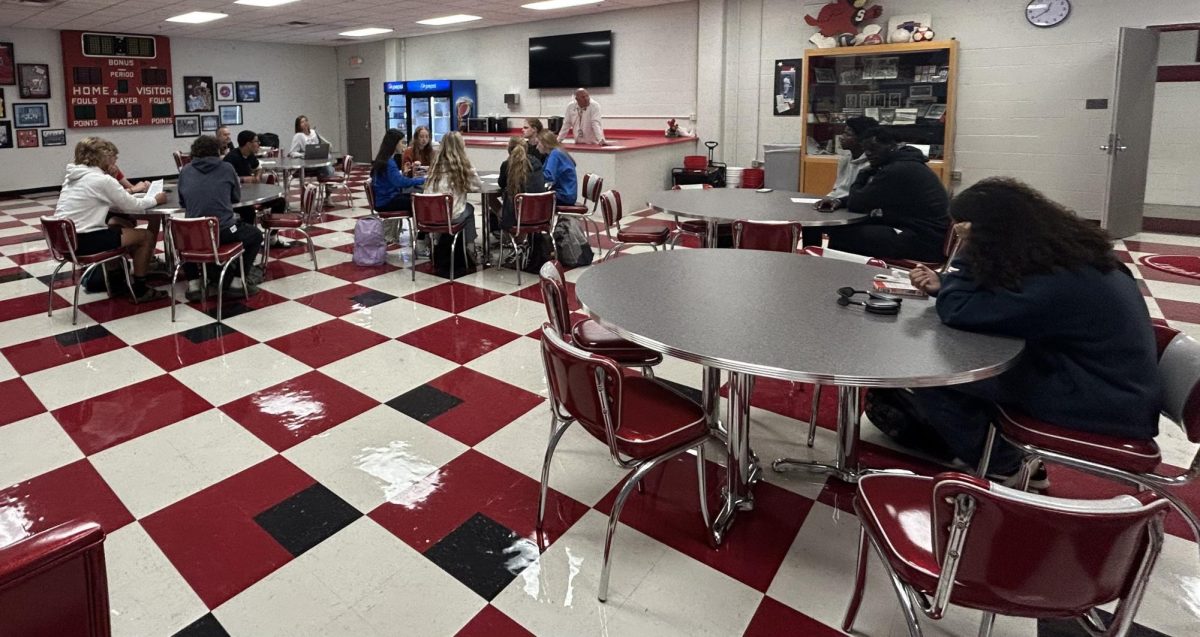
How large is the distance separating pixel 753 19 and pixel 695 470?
25.9ft

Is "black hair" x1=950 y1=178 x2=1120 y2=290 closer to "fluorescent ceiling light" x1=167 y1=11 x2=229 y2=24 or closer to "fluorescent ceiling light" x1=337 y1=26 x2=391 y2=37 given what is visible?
"fluorescent ceiling light" x1=167 y1=11 x2=229 y2=24

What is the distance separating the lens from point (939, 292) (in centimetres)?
213

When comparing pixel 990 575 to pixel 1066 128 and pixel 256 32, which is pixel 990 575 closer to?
pixel 1066 128

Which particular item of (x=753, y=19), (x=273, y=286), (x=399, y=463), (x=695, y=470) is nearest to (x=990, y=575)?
(x=695, y=470)

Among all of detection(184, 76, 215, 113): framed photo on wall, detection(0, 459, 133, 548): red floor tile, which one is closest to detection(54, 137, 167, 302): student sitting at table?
detection(0, 459, 133, 548): red floor tile

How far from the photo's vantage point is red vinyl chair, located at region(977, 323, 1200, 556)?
1.88m

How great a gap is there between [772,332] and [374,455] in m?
1.71

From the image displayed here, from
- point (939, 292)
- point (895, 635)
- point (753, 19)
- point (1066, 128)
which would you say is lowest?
point (895, 635)

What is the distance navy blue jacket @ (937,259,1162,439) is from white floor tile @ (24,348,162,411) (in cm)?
375


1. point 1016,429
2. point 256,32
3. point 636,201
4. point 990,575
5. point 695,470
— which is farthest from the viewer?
point 256,32

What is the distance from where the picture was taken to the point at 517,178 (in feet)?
17.9

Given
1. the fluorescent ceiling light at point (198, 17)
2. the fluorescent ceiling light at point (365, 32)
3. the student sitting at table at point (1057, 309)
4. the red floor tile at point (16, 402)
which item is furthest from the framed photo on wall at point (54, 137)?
the student sitting at table at point (1057, 309)

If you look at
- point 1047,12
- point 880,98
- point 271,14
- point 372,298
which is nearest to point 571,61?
point 271,14

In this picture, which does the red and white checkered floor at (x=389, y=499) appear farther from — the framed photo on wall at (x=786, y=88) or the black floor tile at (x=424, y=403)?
the framed photo on wall at (x=786, y=88)
